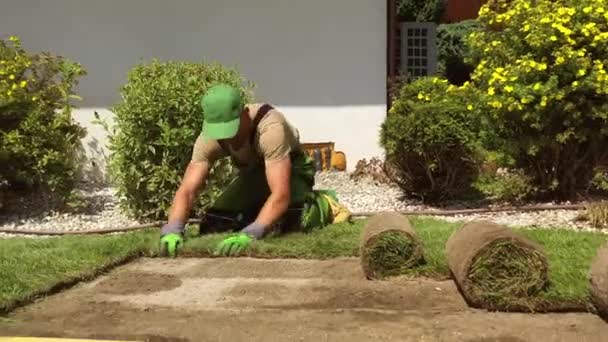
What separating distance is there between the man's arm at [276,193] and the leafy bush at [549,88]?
2.66 metres

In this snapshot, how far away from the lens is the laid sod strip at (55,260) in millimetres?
4707

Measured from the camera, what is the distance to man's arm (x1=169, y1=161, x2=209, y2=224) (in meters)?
5.91

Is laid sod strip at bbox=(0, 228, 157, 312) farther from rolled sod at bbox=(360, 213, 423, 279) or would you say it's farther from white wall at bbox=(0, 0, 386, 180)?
white wall at bbox=(0, 0, 386, 180)

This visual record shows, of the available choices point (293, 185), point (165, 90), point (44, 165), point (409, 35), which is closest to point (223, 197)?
point (293, 185)

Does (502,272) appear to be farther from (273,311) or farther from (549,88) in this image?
(549,88)

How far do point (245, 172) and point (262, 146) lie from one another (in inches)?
22.8

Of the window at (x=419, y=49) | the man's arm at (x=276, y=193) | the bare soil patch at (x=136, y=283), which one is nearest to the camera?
the bare soil patch at (x=136, y=283)

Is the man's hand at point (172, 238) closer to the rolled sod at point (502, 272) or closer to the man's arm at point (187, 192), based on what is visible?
the man's arm at point (187, 192)

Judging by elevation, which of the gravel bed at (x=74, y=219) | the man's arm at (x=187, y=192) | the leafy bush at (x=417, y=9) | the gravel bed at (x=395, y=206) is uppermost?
the leafy bush at (x=417, y=9)

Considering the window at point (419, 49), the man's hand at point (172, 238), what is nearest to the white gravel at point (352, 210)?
the man's hand at point (172, 238)

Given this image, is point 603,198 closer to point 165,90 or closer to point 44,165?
point 165,90

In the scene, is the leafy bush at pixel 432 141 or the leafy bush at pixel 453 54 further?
the leafy bush at pixel 453 54

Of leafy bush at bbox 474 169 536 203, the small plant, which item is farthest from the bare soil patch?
the small plant

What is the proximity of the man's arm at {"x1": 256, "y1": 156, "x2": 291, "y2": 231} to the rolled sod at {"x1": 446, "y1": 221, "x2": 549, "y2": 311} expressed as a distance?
5.87 feet
